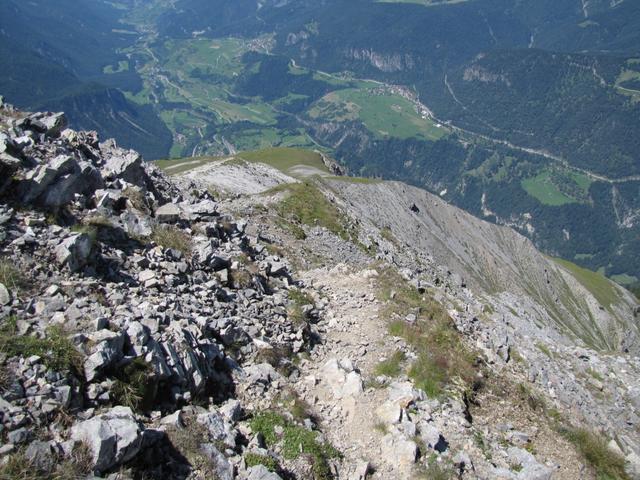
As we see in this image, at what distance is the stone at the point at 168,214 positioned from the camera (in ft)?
72.7

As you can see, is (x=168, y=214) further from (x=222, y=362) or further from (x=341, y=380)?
(x=341, y=380)

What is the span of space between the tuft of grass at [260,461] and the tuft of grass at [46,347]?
4.65 metres

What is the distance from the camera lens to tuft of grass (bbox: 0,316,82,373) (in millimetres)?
10633

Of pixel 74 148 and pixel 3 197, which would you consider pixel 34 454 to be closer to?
pixel 3 197

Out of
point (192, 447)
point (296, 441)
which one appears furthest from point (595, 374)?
point (192, 447)

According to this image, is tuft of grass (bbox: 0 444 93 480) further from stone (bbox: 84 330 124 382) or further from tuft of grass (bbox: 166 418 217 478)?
tuft of grass (bbox: 166 418 217 478)

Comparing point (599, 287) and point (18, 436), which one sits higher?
point (18, 436)

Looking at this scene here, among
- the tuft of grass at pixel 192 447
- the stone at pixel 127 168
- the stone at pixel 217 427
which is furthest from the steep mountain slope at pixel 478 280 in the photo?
the stone at pixel 127 168

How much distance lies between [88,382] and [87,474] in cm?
243

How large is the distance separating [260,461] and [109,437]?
13.2ft

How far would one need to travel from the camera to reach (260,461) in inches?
485

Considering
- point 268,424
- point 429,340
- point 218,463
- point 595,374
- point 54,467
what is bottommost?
point 595,374

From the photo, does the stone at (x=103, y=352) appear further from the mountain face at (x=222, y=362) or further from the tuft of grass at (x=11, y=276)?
the tuft of grass at (x=11, y=276)

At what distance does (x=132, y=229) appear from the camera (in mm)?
19312
